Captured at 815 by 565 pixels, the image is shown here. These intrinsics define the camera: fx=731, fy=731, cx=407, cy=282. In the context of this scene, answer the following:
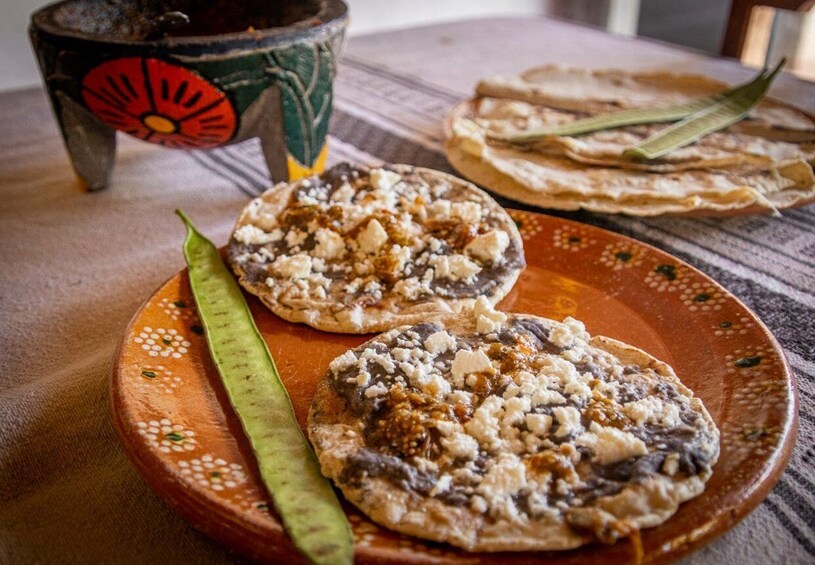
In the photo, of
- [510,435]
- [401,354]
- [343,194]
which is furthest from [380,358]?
[343,194]

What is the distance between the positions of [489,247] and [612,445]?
55cm

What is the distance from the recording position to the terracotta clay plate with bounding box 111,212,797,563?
2.83 ft

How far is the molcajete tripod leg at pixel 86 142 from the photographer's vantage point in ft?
6.23

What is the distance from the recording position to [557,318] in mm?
1354

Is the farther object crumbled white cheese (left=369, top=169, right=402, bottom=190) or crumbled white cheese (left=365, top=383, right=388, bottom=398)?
crumbled white cheese (left=369, top=169, right=402, bottom=190)

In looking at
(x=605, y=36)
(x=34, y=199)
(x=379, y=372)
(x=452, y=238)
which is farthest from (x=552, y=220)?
(x=605, y=36)

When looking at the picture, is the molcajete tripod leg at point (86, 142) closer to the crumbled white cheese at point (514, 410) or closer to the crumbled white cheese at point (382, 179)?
the crumbled white cheese at point (382, 179)

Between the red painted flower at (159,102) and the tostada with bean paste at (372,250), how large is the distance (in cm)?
29

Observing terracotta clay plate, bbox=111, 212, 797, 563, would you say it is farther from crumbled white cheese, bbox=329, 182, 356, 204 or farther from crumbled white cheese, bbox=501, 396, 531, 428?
crumbled white cheese, bbox=329, 182, 356, 204

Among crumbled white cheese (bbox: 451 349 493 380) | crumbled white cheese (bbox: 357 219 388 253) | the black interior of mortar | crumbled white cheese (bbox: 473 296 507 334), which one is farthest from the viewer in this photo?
the black interior of mortar

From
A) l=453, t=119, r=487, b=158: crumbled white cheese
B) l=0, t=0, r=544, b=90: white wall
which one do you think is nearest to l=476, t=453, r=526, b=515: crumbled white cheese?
l=453, t=119, r=487, b=158: crumbled white cheese

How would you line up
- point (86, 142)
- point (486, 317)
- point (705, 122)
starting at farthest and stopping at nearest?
point (705, 122)
point (86, 142)
point (486, 317)

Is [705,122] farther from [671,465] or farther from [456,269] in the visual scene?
[671,465]

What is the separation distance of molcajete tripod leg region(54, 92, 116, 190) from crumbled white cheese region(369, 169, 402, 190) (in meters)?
0.83
